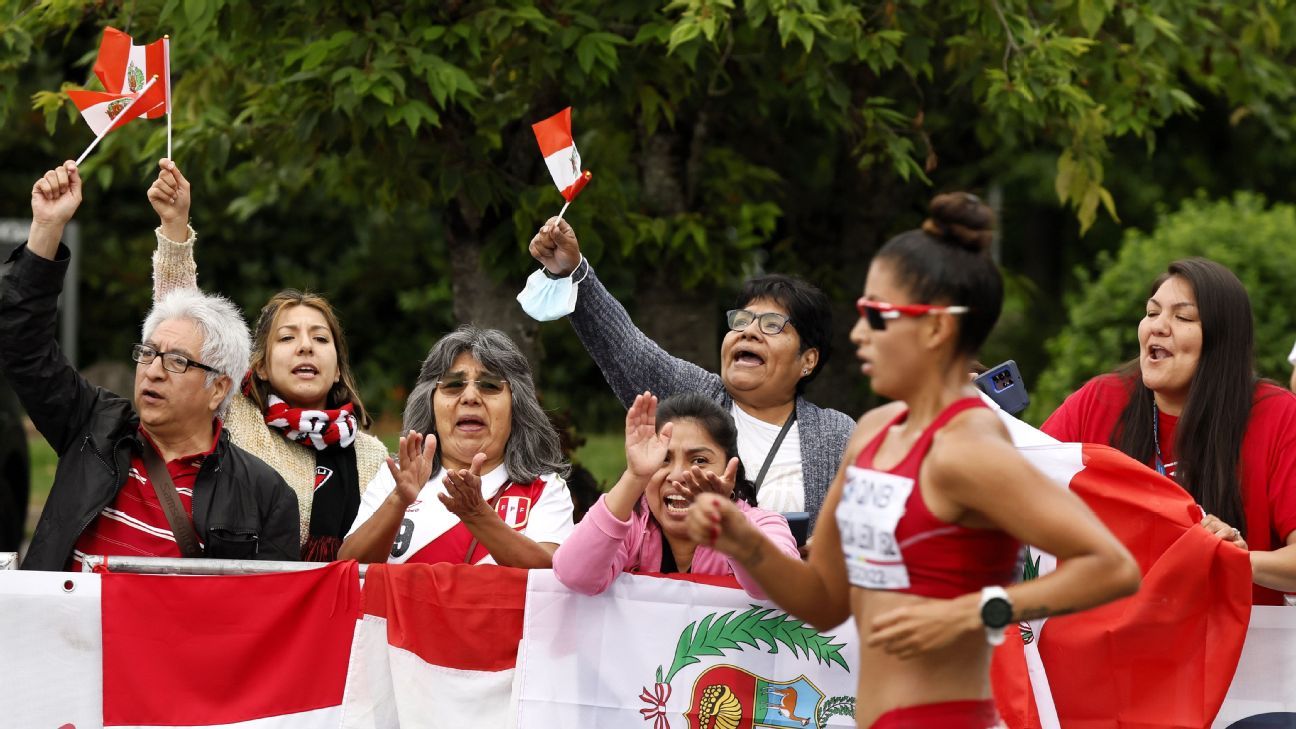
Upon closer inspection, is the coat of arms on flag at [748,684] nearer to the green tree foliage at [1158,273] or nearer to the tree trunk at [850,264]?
the tree trunk at [850,264]

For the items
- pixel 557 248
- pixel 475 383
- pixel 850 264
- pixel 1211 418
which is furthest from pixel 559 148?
pixel 850 264

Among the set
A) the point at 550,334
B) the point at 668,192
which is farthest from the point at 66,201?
the point at 550,334

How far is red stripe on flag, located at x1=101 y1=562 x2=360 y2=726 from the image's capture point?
447cm

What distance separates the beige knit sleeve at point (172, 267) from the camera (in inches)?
204

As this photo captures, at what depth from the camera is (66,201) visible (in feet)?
15.1

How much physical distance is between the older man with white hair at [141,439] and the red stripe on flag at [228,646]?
16 cm

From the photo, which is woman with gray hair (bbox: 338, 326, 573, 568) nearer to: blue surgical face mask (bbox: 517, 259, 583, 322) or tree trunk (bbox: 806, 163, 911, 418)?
blue surgical face mask (bbox: 517, 259, 583, 322)

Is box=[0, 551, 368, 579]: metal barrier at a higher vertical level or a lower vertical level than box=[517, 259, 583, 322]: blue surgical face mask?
lower

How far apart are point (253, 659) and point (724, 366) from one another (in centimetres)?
170

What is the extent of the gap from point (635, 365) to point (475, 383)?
627 millimetres

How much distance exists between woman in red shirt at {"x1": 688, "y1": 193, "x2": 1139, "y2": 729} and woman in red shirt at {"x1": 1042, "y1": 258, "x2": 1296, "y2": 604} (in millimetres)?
1610

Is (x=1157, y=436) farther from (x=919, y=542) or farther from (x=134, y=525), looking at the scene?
(x=134, y=525)

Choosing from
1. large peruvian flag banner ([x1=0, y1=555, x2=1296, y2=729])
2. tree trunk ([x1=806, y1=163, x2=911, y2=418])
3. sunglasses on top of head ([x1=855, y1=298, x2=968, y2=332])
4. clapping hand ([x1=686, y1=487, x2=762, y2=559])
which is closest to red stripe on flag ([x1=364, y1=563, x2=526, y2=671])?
large peruvian flag banner ([x1=0, y1=555, x2=1296, y2=729])

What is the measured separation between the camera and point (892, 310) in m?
3.15
